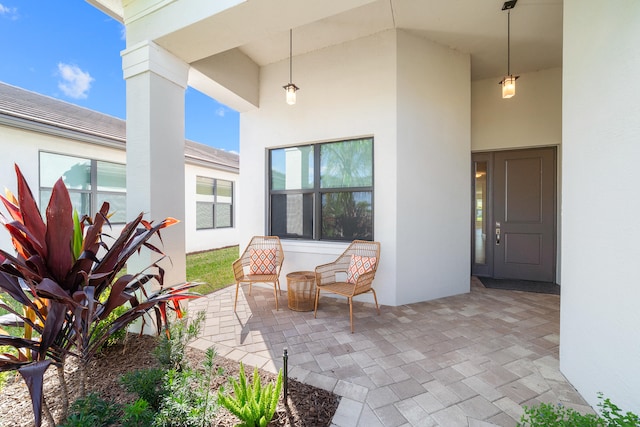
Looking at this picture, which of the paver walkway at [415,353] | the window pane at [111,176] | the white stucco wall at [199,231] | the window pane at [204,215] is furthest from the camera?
the window pane at [204,215]

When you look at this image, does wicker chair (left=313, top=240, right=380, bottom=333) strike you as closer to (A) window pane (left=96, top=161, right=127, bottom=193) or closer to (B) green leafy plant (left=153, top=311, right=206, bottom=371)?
(B) green leafy plant (left=153, top=311, right=206, bottom=371)

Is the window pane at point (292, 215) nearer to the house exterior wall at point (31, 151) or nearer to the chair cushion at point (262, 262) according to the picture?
the chair cushion at point (262, 262)

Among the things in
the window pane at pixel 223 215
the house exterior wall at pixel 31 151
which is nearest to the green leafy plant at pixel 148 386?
the house exterior wall at pixel 31 151

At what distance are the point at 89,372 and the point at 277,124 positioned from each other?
3797mm

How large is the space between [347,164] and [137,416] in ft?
11.6

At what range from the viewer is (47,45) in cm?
578

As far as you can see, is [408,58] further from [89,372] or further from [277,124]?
[89,372]

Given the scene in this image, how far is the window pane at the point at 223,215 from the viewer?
8.91 metres

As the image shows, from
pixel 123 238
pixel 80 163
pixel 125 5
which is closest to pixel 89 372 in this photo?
pixel 123 238

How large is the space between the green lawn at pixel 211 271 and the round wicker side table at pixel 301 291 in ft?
4.23

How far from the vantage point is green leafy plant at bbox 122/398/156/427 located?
1.18 meters

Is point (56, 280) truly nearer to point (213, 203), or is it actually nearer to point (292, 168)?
point (292, 168)

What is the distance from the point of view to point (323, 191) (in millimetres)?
4180

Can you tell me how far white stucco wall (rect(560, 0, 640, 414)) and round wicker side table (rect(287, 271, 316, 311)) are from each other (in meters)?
2.49
